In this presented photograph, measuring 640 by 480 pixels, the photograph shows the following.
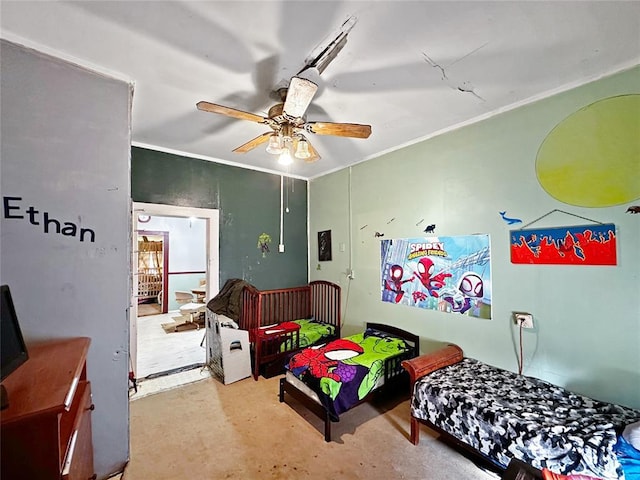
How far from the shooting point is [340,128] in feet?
6.65

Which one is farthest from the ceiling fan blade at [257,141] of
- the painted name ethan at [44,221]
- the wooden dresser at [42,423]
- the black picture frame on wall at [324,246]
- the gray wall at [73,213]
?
the black picture frame on wall at [324,246]

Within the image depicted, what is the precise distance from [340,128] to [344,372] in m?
1.93

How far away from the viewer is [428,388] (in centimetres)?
204

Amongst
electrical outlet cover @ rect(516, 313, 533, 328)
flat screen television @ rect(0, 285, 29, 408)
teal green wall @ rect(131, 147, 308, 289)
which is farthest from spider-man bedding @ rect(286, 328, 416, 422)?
flat screen television @ rect(0, 285, 29, 408)

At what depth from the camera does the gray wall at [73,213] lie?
139 centimetres

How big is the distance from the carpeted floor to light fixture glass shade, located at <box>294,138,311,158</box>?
7.27 feet

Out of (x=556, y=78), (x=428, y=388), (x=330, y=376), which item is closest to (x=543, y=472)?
(x=428, y=388)

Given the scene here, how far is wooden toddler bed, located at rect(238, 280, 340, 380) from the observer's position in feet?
10.7

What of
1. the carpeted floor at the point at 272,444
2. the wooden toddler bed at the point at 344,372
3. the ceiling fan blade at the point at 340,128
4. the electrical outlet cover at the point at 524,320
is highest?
the ceiling fan blade at the point at 340,128

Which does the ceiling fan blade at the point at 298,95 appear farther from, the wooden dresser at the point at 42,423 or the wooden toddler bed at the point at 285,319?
the wooden toddler bed at the point at 285,319

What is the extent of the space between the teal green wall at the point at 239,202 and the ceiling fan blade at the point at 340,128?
1.98m

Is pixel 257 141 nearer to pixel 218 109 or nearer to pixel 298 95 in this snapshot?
pixel 218 109

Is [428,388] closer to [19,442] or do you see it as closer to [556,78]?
[19,442]

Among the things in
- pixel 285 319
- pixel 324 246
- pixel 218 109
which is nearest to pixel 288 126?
pixel 218 109
